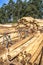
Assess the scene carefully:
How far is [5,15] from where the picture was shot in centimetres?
3719

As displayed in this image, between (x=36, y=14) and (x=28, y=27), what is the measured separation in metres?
27.3

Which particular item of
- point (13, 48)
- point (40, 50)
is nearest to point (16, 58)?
point (13, 48)

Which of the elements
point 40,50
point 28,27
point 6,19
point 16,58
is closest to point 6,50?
point 16,58

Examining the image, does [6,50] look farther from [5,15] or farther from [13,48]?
[5,15]

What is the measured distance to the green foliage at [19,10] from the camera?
35625mm

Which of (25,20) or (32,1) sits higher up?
(25,20)

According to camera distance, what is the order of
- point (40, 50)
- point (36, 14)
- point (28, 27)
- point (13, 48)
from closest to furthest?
1. point (13, 48)
2. point (40, 50)
3. point (28, 27)
4. point (36, 14)

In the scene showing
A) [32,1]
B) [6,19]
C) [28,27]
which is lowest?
[6,19]

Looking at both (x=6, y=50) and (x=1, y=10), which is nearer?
(x=6, y=50)

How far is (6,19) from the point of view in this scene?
119 ft

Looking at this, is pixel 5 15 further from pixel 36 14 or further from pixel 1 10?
pixel 36 14

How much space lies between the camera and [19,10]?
3628cm

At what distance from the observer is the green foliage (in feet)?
117

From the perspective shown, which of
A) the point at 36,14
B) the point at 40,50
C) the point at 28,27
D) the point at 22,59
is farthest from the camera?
the point at 36,14
